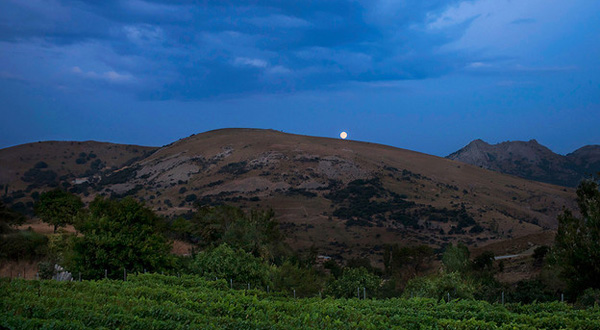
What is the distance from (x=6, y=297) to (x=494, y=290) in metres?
22.6

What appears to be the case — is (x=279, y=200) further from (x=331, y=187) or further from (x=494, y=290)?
(x=494, y=290)

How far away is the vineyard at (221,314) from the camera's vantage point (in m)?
9.98

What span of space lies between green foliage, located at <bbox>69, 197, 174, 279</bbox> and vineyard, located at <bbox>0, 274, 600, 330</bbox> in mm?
6456

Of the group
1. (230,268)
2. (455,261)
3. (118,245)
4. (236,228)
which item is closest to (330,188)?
(236,228)

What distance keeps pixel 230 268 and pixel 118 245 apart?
19.0 feet

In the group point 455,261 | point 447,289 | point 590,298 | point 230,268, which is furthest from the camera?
point 455,261

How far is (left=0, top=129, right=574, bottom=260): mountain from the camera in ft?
230

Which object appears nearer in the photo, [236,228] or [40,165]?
[236,228]

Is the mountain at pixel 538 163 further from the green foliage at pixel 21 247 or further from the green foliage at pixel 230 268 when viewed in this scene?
the green foliage at pixel 21 247

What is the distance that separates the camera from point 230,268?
74.6 feet

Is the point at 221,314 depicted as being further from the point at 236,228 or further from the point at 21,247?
the point at 236,228

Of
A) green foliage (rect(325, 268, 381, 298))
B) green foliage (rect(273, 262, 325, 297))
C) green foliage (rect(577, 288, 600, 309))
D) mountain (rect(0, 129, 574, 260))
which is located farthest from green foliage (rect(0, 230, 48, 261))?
mountain (rect(0, 129, 574, 260))

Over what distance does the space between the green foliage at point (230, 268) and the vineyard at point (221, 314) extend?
298 inches

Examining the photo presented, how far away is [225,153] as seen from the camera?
108125 millimetres
